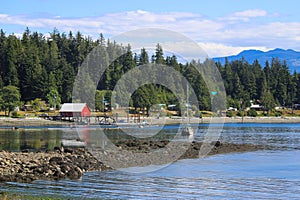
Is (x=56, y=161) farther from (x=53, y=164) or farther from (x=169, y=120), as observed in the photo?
(x=169, y=120)

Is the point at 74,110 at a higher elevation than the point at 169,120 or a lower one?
higher

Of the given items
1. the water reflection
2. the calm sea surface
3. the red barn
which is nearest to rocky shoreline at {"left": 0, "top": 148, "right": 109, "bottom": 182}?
the calm sea surface

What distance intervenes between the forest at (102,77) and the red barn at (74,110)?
7247 millimetres

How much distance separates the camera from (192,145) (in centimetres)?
5150

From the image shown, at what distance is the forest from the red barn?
23.8 feet

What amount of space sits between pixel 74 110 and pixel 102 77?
26.4 m

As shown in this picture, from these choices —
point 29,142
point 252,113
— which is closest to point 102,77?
point 252,113

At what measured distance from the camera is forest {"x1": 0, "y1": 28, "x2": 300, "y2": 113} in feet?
398

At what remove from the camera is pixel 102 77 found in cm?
13300

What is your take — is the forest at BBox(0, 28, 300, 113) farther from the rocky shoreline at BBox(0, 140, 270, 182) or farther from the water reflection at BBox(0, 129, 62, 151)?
the rocky shoreline at BBox(0, 140, 270, 182)

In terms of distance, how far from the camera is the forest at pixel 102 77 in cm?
12131

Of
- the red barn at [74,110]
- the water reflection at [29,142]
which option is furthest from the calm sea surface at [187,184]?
the red barn at [74,110]

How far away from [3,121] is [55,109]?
24169 mm

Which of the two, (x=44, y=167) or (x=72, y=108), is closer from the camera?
(x=44, y=167)
